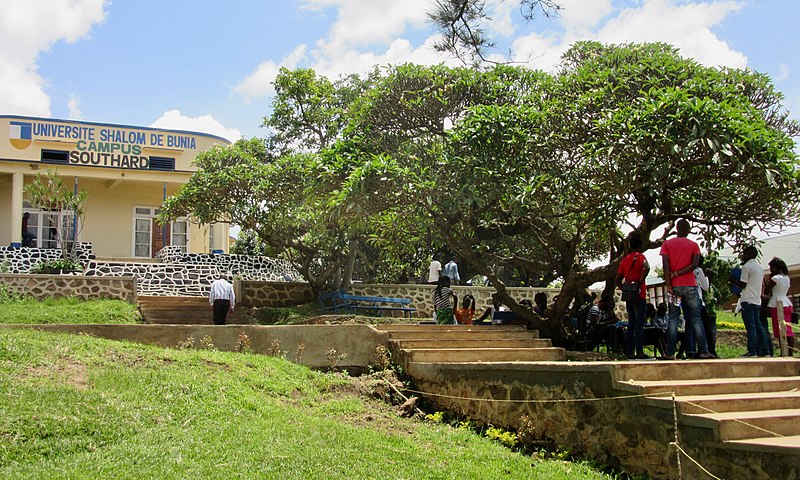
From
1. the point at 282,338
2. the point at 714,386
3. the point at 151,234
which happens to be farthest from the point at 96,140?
the point at 714,386

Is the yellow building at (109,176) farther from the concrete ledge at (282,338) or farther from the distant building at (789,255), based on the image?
the distant building at (789,255)

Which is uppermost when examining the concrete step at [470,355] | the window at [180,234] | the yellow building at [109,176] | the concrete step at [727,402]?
the yellow building at [109,176]

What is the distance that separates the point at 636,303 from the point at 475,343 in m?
2.28

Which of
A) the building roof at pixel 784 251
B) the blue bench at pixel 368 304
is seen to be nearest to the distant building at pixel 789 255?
the building roof at pixel 784 251

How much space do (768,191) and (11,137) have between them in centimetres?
2266

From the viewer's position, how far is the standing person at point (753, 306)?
9.05 m

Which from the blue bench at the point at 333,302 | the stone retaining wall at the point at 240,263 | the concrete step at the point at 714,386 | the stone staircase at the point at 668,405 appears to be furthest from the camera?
the stone retaining wall at the point at 240,263

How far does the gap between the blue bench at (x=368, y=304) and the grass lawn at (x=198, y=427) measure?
8.53 metres

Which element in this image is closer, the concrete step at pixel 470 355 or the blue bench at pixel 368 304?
the concrete step at pixel 470 355

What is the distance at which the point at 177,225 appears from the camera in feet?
84.7

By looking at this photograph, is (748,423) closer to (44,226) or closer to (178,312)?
(178,312)

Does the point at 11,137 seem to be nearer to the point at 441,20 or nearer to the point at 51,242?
the point at 51,242

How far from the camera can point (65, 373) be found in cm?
760

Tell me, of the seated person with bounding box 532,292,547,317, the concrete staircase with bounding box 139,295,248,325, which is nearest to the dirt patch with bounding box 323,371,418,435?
the seated person with bounding box 532,292,547,317
